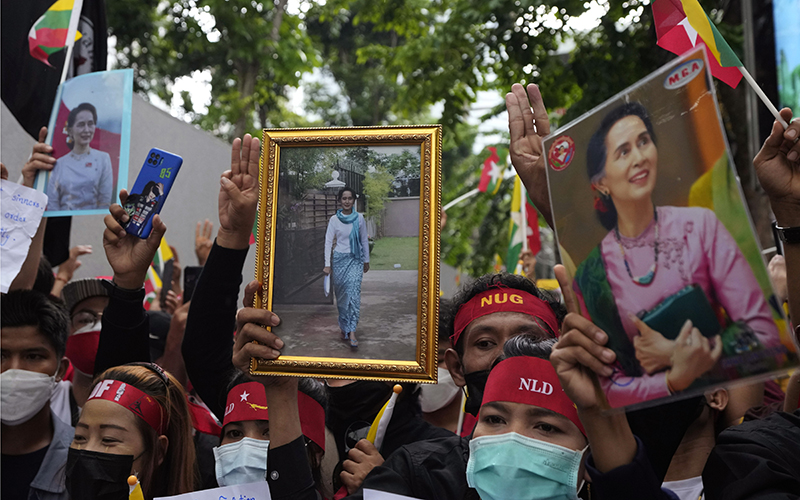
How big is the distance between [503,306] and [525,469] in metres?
0.83

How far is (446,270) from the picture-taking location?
16.4 metres

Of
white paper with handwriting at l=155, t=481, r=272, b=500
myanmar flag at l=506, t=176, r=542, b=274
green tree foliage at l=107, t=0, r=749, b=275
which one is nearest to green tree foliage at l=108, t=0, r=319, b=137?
green tree foliage at l=107, t=0, r=749, b=275

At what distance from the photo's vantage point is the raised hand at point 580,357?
1553 mm

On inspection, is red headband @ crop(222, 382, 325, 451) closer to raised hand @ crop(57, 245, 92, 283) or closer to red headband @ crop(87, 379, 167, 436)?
red headband @ crop(87, 379, 167, 436)

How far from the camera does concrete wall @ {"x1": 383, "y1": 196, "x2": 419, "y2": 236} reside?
2076 mm

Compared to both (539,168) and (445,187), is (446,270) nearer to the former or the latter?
(445,187)

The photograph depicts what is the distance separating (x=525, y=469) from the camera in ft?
6.42

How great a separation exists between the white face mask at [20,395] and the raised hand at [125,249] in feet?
2.50

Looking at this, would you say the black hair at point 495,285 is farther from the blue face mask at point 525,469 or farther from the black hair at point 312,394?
the blue face mask at point 525,469

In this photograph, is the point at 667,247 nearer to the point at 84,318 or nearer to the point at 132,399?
the point at 132,399

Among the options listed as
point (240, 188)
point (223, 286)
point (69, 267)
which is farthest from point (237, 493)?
point (69, 267)

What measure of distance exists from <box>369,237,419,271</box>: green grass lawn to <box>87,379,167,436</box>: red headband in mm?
1220

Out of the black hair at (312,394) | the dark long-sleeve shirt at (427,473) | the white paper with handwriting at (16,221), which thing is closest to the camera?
the dark long-sleeve shirt at (427,473)

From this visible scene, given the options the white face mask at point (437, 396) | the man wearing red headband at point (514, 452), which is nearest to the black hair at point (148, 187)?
the man wearing red headband at point (514, 452)
